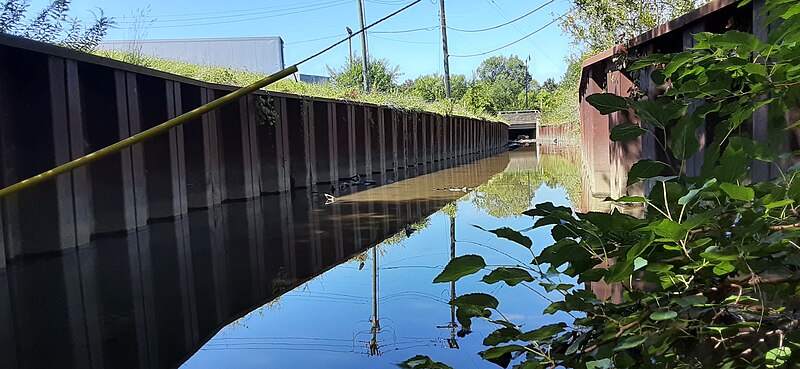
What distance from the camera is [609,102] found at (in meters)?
1.44

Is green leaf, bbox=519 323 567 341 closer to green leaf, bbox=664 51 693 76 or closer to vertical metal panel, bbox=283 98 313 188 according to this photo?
green leaf, bbox=664 51 693 76

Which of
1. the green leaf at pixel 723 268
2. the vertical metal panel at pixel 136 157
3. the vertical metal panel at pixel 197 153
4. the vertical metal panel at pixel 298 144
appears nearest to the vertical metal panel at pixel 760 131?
the green leaf at pixel 723 268

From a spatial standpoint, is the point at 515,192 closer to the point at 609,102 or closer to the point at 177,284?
the point at 177,284

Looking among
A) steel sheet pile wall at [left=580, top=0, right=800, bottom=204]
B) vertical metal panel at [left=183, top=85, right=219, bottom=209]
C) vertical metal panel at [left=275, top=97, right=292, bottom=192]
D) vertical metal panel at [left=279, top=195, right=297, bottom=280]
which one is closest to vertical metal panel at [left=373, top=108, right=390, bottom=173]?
vertical metal panel at [left=275, top=97, right=292, bottom=192]

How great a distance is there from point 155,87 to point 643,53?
5375 millimetres

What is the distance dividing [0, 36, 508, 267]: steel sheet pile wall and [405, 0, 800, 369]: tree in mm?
4598

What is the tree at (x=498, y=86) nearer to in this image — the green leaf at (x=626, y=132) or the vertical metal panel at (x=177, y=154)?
the vertical metal panel at (x=177, y=154)

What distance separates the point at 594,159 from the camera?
324 inches

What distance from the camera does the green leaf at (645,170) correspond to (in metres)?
1.41

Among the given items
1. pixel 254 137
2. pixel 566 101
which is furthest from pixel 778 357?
pixel 566 101

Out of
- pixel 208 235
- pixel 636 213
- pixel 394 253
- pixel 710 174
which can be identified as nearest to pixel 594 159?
pixel 636 213

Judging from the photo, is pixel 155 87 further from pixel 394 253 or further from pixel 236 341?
pixel 236 341

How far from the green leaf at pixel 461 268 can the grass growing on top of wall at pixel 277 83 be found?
7.09 meters

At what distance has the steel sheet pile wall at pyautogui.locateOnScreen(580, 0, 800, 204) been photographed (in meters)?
3.25
